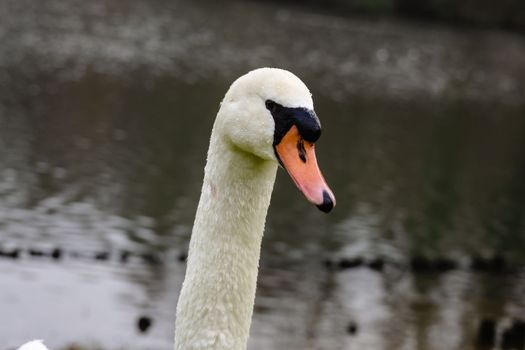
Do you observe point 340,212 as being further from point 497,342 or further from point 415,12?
point 415,12

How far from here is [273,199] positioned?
70.2 ft

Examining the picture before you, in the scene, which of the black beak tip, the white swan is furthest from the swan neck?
the black beak tip

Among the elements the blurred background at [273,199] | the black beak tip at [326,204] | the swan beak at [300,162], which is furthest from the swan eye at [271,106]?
the blurred background at [273,199]

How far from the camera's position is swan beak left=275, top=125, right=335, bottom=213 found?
345 centimetres

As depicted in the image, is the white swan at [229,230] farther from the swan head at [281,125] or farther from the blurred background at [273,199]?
the blurred background at [273,199]

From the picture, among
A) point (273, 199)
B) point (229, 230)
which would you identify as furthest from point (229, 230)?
point (273, 199)

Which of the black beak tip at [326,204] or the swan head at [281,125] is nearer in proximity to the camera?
the black beak tip at [326,204]

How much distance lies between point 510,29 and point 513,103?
146 feet

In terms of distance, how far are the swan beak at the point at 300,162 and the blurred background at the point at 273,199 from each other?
→ 23.0 ft

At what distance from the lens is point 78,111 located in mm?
27516

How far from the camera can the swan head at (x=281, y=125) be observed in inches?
137

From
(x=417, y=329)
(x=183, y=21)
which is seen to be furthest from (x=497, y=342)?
(x=183, y=21)

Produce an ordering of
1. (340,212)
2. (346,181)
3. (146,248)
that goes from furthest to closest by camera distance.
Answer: (346,181), (340,212), (146,248)

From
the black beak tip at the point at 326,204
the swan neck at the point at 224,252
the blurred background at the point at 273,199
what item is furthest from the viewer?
the blurred background at the point at 273,199
